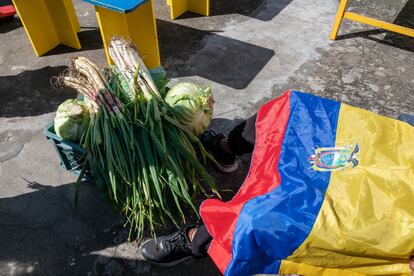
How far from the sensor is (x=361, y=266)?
4.25 feet

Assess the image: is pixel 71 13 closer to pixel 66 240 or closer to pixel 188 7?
pixel 188 7

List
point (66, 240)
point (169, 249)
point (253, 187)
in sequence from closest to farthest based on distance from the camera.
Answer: point (253, 187), point (169, 249), point (66, 240)

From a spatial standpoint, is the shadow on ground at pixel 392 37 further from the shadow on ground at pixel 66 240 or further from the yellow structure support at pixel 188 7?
the shadow on ground at pixel 66 240

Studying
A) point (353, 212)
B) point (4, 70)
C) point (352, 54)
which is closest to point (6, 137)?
point (4, 70)

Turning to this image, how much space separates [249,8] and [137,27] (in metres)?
1.91

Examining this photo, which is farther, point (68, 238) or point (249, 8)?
point (249, 8)

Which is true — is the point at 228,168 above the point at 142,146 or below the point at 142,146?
below

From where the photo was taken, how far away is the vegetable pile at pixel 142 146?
1.88 m

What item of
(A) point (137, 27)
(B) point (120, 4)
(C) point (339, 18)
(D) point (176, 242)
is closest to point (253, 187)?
(D) point (176, 242)

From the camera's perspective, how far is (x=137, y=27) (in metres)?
2.97

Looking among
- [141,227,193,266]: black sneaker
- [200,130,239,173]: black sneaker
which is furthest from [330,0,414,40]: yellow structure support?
[141,227,193,266]: black sneaker

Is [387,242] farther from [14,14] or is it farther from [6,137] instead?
[14,14]

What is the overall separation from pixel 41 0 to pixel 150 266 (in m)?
2.78

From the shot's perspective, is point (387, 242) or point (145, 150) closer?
point (387, 242)
